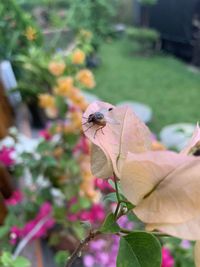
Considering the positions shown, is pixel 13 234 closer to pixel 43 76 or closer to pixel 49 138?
pixel 49 138

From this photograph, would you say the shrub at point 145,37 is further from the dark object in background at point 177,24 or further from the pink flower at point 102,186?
the pink flower at point 102,186

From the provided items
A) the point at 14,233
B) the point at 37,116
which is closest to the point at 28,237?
the point at 14,233

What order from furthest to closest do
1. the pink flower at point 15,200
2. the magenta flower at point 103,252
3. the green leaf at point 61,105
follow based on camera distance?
the green leaf at point 61,105
the pink flower at point 15,200
the magenta flower at point 103,252

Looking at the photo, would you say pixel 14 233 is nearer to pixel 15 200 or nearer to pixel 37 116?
pixel 15 200

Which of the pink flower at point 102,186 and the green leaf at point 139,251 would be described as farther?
the pink flower at point 102,186

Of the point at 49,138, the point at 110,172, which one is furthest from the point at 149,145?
the point at 49,138

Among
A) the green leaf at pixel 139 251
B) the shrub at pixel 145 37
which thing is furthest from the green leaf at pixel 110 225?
the shrub at pixel 145 37
